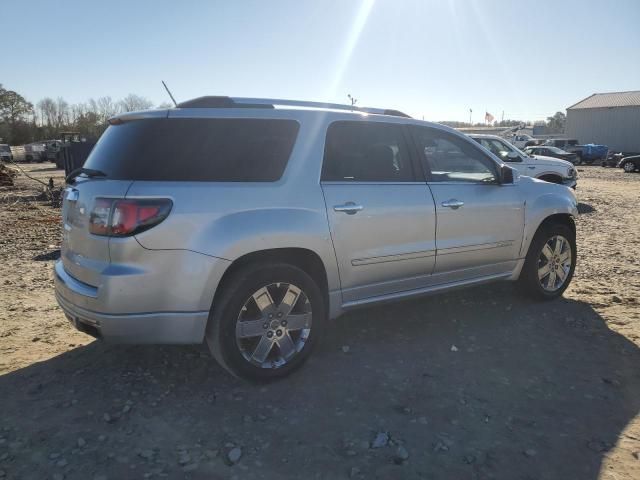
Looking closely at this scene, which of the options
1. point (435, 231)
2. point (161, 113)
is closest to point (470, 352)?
point (435, 231)

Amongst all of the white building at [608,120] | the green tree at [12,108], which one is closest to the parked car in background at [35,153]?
the green tree at [12,108]

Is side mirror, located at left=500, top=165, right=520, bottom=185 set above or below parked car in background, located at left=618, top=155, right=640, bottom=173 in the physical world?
above

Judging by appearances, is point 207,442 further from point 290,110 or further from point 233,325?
point 290,110

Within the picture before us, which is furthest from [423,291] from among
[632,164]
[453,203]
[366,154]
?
[632,164]

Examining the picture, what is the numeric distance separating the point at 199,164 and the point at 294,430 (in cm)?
175

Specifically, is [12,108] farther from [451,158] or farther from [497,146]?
[451,158]

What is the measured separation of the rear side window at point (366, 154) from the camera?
3744 mm

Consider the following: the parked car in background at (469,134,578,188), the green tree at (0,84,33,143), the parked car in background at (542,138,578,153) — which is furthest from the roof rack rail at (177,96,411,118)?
the green tree at (0,84,33,143)

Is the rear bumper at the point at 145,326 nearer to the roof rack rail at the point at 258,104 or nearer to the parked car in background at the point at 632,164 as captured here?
the roof rack rail at the point at 258,104

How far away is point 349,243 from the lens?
368cm

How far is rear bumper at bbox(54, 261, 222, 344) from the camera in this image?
301 centimetres

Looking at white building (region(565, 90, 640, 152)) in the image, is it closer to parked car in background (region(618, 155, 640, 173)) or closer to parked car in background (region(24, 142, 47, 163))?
parked car in background (region(618, 155, 640, 173))

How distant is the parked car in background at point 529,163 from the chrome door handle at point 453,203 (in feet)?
28.0

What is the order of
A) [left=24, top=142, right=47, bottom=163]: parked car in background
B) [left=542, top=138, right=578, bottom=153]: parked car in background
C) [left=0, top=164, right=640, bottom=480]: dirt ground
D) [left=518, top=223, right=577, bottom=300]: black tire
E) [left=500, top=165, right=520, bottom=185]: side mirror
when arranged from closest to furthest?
1. [left=0, top=164, right=640, bottom=480]: dirt ground
2. [left=500, top=165, right=520, bottom=185]: side mirror
3. [left=518, top=223, right=577, bottom=300]: black tire
4. [left=542, top=138, right=578, bottom=153]: parked car in background
5. [left=24, top=142, right=47, bottom=163]: parked car in background
